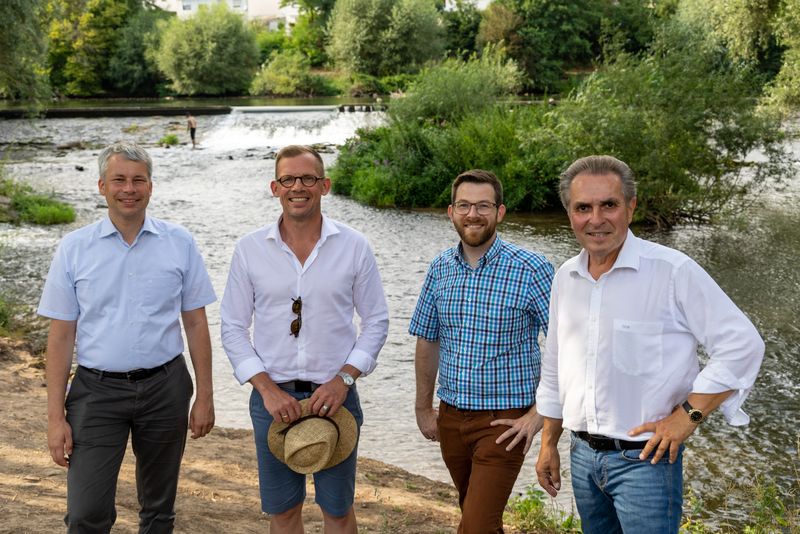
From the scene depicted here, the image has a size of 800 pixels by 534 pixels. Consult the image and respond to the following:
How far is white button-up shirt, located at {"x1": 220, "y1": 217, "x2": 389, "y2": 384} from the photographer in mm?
3902

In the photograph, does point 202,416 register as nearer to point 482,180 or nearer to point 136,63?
point 482,180

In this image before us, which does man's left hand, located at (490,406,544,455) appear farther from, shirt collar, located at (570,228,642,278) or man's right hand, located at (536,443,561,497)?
shirt collar, located at (570,228,642,278)

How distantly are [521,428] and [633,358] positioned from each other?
890 millimetres

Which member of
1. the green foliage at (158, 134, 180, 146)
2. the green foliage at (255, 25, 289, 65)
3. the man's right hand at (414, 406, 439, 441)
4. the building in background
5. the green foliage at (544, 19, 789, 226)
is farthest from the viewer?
the building in background

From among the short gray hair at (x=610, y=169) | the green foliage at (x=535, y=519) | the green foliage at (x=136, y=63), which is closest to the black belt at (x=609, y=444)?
the short gray hair at (x=610, y=169)

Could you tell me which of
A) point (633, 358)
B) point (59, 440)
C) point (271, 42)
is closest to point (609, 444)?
point (633, 358)

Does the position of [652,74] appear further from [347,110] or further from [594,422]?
[347,110]

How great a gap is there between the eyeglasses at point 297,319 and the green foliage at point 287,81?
169 ft

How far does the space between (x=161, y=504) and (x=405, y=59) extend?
53.6m

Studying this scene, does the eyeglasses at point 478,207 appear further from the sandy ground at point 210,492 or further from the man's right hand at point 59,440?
the sandy ground at point 210,492

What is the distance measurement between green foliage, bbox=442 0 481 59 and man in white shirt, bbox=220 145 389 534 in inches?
2212

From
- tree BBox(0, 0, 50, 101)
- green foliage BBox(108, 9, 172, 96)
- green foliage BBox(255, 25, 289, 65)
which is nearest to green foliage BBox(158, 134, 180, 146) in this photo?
tree BBox(0, 0, 50, 101)

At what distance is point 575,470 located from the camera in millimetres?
3277

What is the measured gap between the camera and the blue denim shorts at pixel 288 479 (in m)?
3.95
